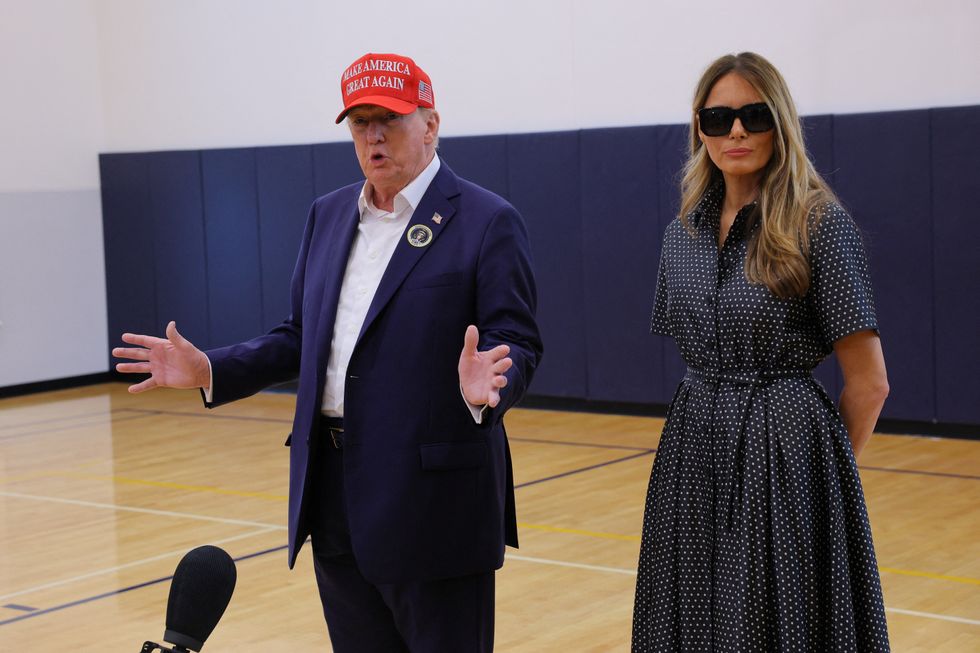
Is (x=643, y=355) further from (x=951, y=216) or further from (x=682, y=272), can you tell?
(x=682, y=272)

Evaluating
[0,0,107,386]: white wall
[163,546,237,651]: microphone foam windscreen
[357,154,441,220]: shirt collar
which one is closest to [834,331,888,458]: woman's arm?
[357,154,441,220]: shirt collar

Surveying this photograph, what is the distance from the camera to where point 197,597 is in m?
1.58

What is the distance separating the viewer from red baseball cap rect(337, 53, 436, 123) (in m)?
2.44

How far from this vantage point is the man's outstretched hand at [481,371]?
2.22 m

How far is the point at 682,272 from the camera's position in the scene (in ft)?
8.03

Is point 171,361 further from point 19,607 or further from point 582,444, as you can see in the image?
point 582,444

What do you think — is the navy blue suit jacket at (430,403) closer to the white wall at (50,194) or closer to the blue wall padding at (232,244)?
the blue wall padding at (232,244)

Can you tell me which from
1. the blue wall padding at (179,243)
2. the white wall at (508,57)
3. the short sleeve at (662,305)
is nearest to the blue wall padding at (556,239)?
the white wall at (508,57)

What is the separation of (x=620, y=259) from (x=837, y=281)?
6569 mm

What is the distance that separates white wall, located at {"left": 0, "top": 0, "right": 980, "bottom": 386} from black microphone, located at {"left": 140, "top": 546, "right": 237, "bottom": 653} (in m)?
6.72

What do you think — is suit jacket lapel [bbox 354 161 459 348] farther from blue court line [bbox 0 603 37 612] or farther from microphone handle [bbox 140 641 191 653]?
blue court line [bbox 0 603 37 612]

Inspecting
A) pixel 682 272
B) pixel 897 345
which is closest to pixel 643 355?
pixel 897 345

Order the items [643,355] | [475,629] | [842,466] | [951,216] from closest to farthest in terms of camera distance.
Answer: [842,466] → [475,629] → [951,216] → [643,355]

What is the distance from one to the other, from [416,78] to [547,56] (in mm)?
6722
